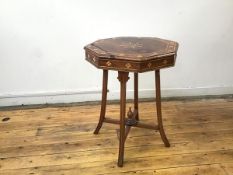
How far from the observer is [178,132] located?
2.35 metres

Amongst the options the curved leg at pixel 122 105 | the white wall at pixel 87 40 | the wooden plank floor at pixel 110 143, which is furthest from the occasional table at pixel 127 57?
the white wall at pixel 87 40

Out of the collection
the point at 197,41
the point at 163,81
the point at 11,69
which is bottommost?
the point at 163,81

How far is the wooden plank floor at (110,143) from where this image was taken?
1.92m

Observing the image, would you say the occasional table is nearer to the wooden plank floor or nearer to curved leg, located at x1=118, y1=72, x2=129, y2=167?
curved leg, located at x1=118, y1=72, x2=129, y2=167

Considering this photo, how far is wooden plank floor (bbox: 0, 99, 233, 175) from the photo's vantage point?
1915 mm

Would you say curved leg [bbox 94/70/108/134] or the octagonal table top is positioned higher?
the octagonal table top

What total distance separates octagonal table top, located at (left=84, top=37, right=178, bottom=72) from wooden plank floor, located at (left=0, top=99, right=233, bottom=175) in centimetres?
68

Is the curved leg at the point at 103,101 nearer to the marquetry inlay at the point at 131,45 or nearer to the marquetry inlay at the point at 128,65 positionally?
the marquetry inlay at the point at 131,45

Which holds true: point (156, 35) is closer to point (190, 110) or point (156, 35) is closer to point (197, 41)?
point (197, 41)

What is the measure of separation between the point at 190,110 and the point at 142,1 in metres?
1.12

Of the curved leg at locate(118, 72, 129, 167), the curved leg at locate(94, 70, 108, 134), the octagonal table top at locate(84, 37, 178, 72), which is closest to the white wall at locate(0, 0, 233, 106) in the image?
the curved leg at locate(94, 70, 108, 134)

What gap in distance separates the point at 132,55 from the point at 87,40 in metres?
1.09

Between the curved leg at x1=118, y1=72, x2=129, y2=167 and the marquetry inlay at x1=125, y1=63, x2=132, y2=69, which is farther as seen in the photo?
the curved leg at x1=118, y1=72, x2=129, y2=167

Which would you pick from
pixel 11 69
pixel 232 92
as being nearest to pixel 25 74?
pixel 11 69
